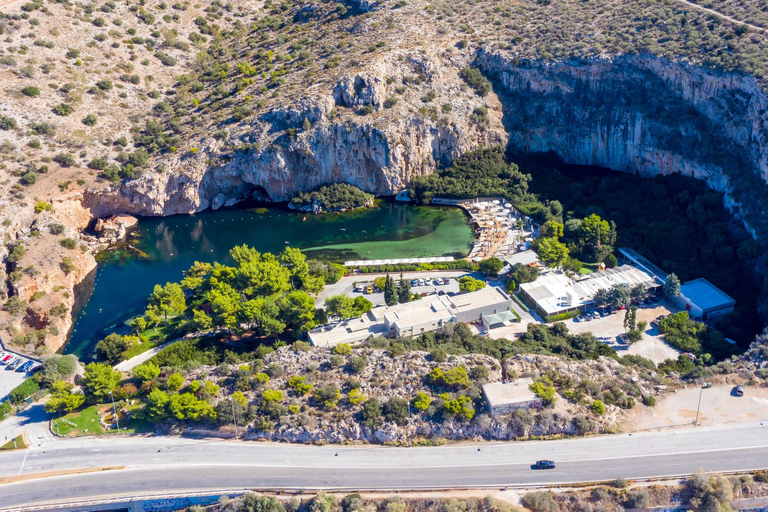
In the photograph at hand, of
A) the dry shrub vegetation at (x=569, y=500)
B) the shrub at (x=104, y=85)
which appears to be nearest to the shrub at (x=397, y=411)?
the dry shrub vegetation at (x=569, y=500)

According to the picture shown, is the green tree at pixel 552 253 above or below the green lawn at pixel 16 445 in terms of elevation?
above

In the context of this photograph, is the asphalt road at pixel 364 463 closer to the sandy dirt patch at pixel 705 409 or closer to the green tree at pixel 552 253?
the sandy dirt patch at pixel 705 409

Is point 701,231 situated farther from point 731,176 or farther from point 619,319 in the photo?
point 619,319

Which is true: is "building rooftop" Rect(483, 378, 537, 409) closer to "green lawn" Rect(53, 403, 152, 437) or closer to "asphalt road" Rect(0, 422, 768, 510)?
"asphalt road" Rect(0, 422, 768, 510)

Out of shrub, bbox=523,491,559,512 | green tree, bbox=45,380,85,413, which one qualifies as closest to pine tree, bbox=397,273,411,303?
shrub, bbox=523,491,559,512

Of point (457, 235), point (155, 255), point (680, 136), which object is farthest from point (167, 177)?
point (680, 136)

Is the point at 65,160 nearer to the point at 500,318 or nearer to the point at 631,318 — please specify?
the point at 500,318

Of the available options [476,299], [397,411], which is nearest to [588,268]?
[476,299]
